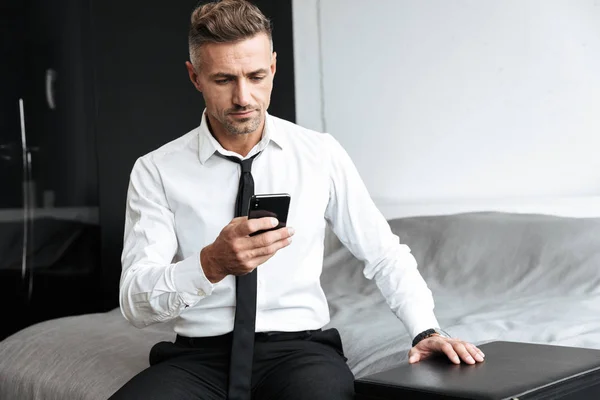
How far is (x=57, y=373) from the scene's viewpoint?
226cm

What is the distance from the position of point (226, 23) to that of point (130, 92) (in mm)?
1967

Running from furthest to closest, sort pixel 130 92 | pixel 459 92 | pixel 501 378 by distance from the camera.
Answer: pixel 130 92 < pixel 459 92 < pixel 501 378

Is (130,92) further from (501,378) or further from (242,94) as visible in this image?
(501,378)

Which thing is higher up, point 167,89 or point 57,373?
point 167,89

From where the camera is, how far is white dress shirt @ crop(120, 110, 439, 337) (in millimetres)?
1613

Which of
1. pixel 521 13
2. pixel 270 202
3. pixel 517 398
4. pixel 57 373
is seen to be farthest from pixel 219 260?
pixel 521 13

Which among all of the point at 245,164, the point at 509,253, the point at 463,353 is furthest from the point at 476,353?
the point at 509,253

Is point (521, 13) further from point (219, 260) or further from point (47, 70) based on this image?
point (219, 260)

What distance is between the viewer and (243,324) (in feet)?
5.13

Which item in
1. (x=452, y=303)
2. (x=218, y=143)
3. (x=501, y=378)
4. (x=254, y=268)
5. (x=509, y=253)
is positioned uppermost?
(x=218, y=143)

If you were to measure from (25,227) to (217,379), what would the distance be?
7.14 ft

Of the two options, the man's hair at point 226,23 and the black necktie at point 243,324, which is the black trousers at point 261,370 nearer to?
the black necktie at point 243,324

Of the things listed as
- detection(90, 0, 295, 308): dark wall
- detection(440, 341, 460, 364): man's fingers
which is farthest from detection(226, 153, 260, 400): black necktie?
detection(90, 0, 295, 308): dark wall

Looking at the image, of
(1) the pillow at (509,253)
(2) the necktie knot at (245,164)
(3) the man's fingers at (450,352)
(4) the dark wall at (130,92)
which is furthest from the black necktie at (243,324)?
(4) the dark wall at (130,92)
